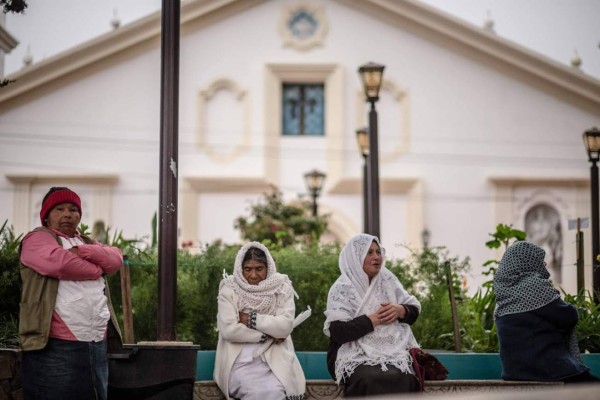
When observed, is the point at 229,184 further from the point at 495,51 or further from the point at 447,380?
the point at 447,380

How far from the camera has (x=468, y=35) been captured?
3447cm

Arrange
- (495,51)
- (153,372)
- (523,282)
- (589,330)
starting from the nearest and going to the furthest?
(153,372) < (523,282) < (589,330) < (495,51)

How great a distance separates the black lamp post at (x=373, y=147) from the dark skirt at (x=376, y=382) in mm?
6156

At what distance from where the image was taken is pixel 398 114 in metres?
34.2

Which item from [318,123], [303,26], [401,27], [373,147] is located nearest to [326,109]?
[318,123]

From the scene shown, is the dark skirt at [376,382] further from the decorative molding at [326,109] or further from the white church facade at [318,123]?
the decorative molding at [326,109]

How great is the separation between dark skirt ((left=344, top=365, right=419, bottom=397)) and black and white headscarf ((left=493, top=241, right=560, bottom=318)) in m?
1.07

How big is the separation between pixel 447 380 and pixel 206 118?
25271 millimetres

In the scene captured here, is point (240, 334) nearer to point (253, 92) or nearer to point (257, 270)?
point (257, 270)

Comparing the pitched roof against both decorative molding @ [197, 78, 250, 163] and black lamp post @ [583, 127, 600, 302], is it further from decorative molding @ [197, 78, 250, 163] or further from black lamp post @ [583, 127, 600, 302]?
black lamp post @ [583, 127, 600, 302]

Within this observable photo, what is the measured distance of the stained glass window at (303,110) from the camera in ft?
113

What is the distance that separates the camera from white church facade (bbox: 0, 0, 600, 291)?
33.5m

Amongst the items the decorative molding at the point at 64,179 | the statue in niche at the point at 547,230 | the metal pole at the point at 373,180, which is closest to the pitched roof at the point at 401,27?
the decorative molding at the point at 64,179

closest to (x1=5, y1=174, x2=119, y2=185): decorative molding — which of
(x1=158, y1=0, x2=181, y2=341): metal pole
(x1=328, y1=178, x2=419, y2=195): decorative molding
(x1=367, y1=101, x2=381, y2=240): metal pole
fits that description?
(x1=328, y1=178, x2=419, y2=195): decorative molding
